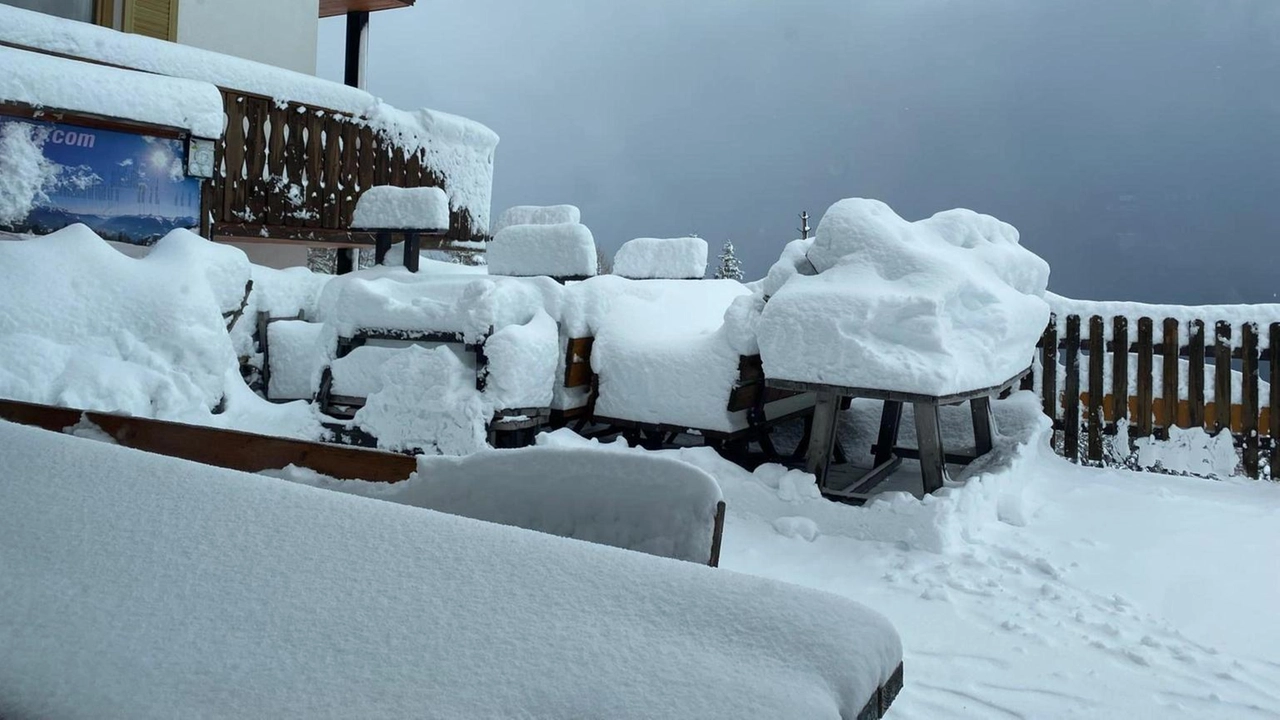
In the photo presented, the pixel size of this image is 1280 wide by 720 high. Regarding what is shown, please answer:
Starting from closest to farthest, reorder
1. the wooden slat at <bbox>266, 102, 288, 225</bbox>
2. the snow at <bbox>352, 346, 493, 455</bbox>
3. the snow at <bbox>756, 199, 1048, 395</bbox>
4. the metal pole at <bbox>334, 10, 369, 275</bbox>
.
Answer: the snow at <bbox>756, 199, 1048, 395</bbox> → the snow at <bbox>352, 346, 493, 455</bbox> → the wooden slat at <bbox>266, 102, 288, 225</bbox> → the metal pole at <bbox>334, 10, 369, 275</bbox>

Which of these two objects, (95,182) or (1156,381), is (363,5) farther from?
(1156,381)

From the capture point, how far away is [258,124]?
9812 millimetres

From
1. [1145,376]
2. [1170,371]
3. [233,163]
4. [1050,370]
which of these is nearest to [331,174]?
[233,163]

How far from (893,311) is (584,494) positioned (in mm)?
3743

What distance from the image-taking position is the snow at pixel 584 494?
185cm

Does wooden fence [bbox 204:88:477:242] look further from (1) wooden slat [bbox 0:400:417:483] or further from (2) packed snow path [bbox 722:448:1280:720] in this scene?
(1) wooden slat [bbox 0:400:417:483]

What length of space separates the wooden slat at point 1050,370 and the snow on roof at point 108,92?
23.6ft

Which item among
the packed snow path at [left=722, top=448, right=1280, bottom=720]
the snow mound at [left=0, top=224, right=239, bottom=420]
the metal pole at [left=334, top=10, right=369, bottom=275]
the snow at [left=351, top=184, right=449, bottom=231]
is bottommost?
the packed snow path at [left=722, top=448, right=1280, bottom=720]

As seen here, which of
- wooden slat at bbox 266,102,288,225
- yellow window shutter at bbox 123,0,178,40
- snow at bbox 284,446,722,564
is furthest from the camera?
yellow window shutter at bbox 123,0,178,40

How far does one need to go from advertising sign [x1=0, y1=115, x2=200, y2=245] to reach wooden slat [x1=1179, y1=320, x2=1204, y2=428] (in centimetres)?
830

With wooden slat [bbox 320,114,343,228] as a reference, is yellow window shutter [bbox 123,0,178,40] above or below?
above

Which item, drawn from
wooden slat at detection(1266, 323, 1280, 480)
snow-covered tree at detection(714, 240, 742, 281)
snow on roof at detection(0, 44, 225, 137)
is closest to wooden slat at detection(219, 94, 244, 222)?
snow on roof at detection(0, 44, 225, 137)

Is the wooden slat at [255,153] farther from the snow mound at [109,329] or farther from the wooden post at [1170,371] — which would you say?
the wooden post at [1170,371]

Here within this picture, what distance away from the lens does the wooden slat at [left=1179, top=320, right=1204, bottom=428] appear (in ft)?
25.6
